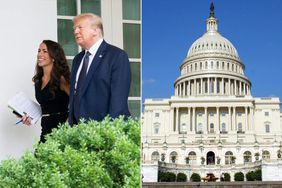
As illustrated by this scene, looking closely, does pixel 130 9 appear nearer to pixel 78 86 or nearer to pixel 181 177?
pixel 78 86

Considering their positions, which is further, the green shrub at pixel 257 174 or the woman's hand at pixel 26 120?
the green shrub at pixel 257 174

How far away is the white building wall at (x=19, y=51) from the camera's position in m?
2.97

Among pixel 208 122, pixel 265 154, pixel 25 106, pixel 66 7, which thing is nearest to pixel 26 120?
pixel 25 106

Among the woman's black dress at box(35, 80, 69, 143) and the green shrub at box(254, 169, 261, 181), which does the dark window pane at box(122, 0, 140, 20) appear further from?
Answer: the green shrub at box(254, 169, 261, 181)

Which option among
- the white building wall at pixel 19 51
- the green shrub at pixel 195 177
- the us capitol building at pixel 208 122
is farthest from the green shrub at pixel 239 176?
the white building wall at pixel 19 51

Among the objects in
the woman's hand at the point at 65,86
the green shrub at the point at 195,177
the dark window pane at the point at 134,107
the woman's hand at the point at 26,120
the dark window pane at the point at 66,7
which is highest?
the dark window pane at the point at 66,7

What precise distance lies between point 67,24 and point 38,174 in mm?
1044

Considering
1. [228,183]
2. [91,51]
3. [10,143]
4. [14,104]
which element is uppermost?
[91,51]

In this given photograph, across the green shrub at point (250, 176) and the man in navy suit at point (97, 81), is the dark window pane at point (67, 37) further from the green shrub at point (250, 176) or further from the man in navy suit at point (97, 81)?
the green shrub at point (250, 176)

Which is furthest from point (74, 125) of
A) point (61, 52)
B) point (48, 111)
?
point (61, 52)

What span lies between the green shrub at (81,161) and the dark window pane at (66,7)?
904 millimetres

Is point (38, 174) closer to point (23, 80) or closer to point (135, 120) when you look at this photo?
point (135, 120)

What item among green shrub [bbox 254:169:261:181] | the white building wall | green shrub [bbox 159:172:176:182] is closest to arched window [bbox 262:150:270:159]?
green shrub [bbox 254:169:261:181]

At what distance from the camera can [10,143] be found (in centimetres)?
298
